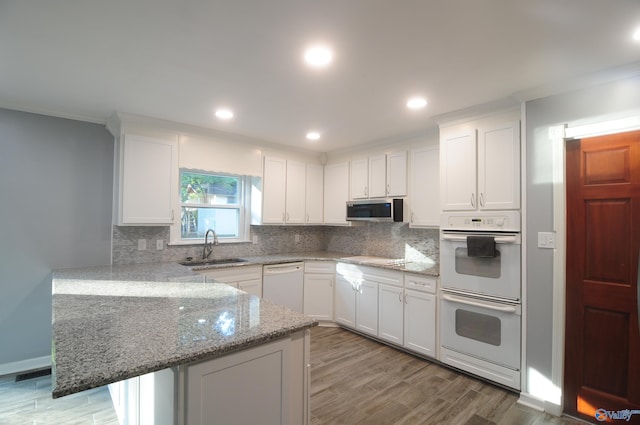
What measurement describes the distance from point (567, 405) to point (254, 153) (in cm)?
386

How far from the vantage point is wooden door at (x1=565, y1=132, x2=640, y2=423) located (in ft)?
6.64

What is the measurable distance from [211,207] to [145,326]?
8.59 feet

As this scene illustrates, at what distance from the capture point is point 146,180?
3100mm

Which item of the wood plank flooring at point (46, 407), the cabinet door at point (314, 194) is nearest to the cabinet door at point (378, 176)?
the cabinet door at point (314, 194)

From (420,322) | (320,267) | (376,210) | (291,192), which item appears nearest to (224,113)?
(291,192)

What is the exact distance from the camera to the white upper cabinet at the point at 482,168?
2515mm

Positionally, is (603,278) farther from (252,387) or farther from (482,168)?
(252,387)

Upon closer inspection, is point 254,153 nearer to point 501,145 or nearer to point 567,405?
point 501,145

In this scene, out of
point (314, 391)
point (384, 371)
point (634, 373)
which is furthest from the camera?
point (384, 371)

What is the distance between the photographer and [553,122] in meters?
2.29

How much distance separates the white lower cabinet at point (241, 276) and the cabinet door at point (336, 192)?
1.36 metres

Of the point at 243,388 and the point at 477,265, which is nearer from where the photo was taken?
the point at 243,388

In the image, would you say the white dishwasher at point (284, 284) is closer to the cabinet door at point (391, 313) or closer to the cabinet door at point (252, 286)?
the cabinet door at point (252, 286)

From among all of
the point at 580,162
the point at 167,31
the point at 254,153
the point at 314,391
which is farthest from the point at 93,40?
the point at 580,162
